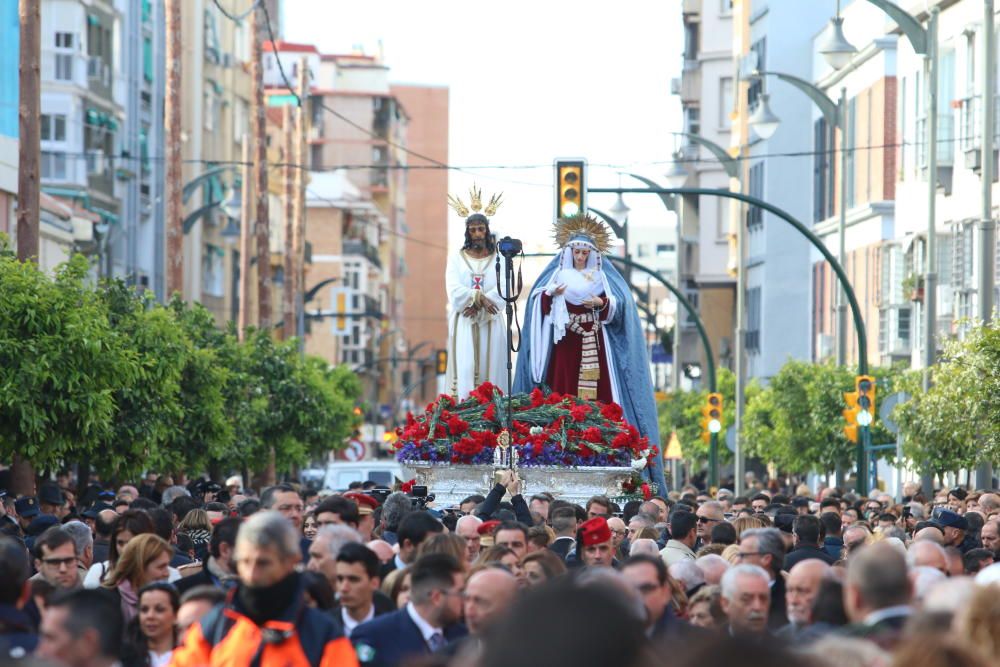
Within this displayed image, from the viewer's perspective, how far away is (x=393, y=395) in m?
135

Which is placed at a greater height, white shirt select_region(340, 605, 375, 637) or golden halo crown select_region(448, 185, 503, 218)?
golden halo crown select_region(448, 185, 503, 218)

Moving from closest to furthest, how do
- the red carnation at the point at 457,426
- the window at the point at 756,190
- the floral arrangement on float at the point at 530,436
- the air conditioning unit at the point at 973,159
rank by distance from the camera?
the floral arrangement on float at the point at 530,436 < the red carnation at the point at 457,426 < the air conditioning unit at the point at 973,159 < the window at the point at 756,190

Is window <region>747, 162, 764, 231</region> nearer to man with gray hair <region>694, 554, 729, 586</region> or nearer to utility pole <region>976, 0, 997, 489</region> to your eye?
utility pole <region>976, 0, 997, 489</region>

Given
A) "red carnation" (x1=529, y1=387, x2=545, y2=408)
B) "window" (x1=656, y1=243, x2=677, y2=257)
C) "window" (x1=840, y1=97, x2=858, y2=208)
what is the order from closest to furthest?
"red carnation" (x1=529, y1=387, x2=545, y2=408)
"window" (x1=840, y1=97, x2=858, y2=208)
"window" (x1=656, y1=243, x2=677, y2=257)

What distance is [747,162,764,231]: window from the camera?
64750 millimetres

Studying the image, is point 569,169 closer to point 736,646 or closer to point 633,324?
point 633,324

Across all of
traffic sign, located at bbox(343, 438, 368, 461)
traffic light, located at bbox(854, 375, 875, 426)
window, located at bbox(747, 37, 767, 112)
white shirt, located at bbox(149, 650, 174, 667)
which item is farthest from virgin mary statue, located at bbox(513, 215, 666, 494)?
window, located at bbox(747, 37, 767, 112)

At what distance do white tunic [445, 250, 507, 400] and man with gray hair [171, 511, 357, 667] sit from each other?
15925 millimetres

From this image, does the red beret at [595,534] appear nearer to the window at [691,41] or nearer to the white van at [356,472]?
the white van at [356,472]

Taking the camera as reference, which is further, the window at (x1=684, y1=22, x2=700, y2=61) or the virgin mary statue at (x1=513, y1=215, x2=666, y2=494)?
the window at (x1=684, y1=22, x2=700, y2=61)

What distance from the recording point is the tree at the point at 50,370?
23.4 meters

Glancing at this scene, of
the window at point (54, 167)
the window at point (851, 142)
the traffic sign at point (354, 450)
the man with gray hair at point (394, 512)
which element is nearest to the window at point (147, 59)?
the window at point (54, 167)

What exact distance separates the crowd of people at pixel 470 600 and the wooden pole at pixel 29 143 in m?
12.9

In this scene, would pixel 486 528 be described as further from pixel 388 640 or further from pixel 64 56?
pixel 64 56
